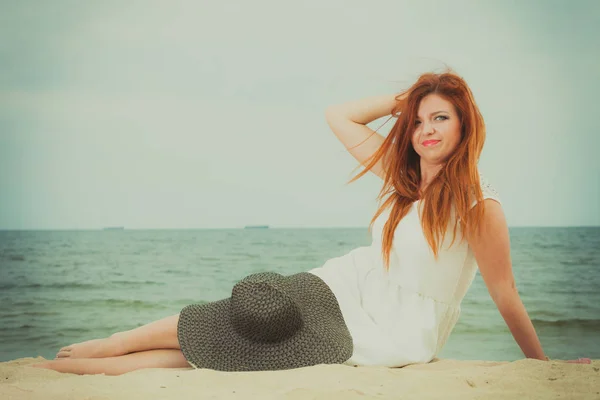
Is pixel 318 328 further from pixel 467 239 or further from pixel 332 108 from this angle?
pixel 332 108

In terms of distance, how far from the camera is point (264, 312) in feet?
6.56

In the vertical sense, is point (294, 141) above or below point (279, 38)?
below

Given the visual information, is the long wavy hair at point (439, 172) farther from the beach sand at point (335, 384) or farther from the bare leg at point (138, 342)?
the bare leg at point (138, 342)

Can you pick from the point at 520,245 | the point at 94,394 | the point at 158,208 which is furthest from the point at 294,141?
the point at 94,394

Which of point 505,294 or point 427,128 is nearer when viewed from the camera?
point 505,294

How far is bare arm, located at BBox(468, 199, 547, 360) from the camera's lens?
Result: 2021 millimetres

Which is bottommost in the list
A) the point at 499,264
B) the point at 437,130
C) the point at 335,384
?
the point at 335,384

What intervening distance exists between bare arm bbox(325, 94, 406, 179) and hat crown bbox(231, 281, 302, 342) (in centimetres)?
66

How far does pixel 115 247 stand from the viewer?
12.7 m

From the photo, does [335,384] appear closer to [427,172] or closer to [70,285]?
[427,172]

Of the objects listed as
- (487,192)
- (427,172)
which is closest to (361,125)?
(427,172)

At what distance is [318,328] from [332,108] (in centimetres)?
85

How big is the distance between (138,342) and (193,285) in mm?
6375

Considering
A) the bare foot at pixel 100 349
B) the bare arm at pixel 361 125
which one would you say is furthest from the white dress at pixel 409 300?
the bare foot at pixel 100 349
